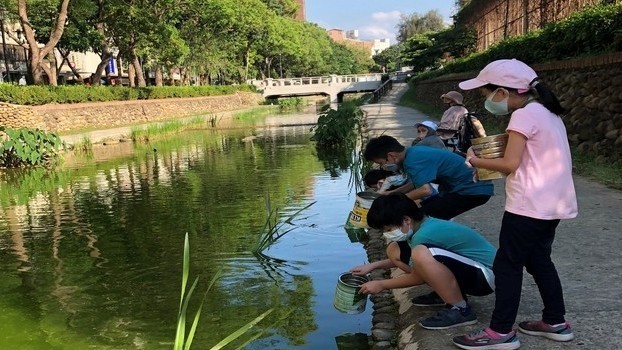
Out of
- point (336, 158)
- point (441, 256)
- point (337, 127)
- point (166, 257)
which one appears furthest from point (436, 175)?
point (337, 127)

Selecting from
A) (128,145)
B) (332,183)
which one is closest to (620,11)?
(332,183)

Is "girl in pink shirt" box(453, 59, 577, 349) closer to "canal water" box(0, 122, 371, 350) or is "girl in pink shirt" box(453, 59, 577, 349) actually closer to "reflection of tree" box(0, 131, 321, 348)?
"canal water" box(0, 122, 371, 350)

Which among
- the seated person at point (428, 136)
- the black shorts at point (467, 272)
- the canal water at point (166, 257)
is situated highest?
the seated person at point (428, 136)

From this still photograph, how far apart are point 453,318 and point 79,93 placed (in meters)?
23.9

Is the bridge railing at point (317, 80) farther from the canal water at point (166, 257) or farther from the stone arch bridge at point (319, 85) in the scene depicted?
the canal water at point (166, 257)

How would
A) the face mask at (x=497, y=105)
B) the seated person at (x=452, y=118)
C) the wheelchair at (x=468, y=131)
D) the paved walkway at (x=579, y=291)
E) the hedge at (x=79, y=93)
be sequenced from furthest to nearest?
the hedge at (x=79, y=93)
the seated person at (x=452, y=118)
the wheelchair at (x=468, y=131)
the paved walkway at (x=579, y=291)
the face mask at (x=497, y=105)

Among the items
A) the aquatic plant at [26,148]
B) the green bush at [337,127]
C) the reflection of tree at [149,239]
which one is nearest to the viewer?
the reflection of tree at [149,239]

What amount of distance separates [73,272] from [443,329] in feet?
13.3

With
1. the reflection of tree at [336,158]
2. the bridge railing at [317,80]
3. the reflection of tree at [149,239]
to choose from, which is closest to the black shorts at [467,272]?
the reflection of tree at [149,239]

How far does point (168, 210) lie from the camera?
8.57 metres

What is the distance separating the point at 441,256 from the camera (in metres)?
3.07

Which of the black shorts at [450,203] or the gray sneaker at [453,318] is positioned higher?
the black shorts at [450,203]

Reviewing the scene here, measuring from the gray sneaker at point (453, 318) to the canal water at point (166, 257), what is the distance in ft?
3.38

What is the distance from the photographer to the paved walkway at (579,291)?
9.55 ft
